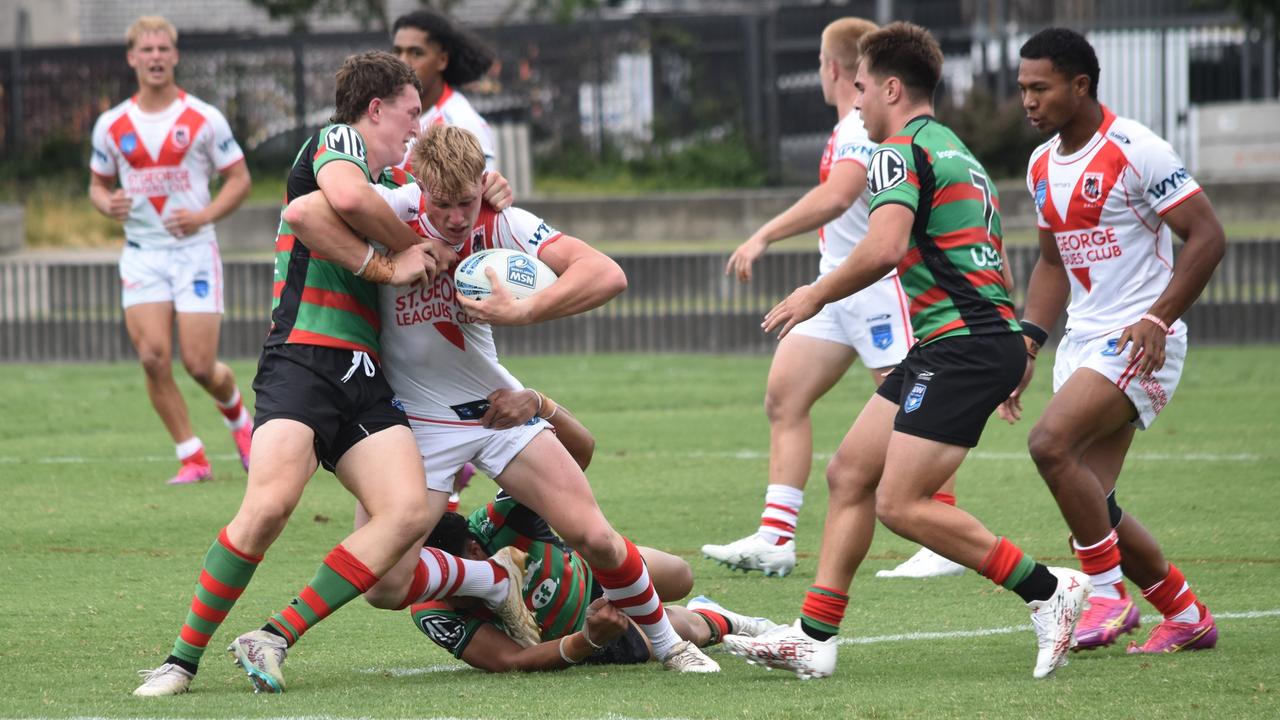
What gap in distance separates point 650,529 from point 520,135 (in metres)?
15.7

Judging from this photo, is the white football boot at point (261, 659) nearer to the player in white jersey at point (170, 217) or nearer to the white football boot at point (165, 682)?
the white football boot at point (165, 682)

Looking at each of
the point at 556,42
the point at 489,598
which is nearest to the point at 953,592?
the point at 489,598

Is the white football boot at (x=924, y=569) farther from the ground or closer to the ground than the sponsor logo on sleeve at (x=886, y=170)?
closer to the ground

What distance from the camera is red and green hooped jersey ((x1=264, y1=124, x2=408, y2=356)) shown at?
5.68m

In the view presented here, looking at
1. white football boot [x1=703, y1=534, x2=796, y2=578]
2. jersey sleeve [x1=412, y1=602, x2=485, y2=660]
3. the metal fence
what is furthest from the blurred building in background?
jersey sleeve [x1=412, y1=602, x2=485, y2=660]

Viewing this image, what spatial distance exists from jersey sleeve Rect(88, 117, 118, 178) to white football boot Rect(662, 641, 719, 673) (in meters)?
6.22

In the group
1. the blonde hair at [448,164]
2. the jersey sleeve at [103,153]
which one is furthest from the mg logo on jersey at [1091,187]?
the jersey sleeve at [103,153]

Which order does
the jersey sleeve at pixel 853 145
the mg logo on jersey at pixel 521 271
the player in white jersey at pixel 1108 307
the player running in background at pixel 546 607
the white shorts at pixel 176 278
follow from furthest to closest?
the white shorts at pixel 176 278, the jersey sleeve at pixel 853 145, the player in white jersey at pixel 1108 307, the player running in background at pixel 546 607, the mg logo on jersey at pixel 521 271

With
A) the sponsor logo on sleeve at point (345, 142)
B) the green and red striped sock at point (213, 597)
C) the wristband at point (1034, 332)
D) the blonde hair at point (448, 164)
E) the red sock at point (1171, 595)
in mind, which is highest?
the sponsor logo on sleeve at point (345, 142)

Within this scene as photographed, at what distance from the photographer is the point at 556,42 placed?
24.1m

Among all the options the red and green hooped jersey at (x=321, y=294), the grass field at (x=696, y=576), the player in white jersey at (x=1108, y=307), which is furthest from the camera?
the player in white jersey at (x=1108, y=307)

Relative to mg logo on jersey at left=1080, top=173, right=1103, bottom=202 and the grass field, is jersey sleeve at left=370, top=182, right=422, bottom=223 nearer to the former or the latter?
the grass field

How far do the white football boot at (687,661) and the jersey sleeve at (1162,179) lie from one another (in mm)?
2184

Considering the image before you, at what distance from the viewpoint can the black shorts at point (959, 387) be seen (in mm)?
5527
